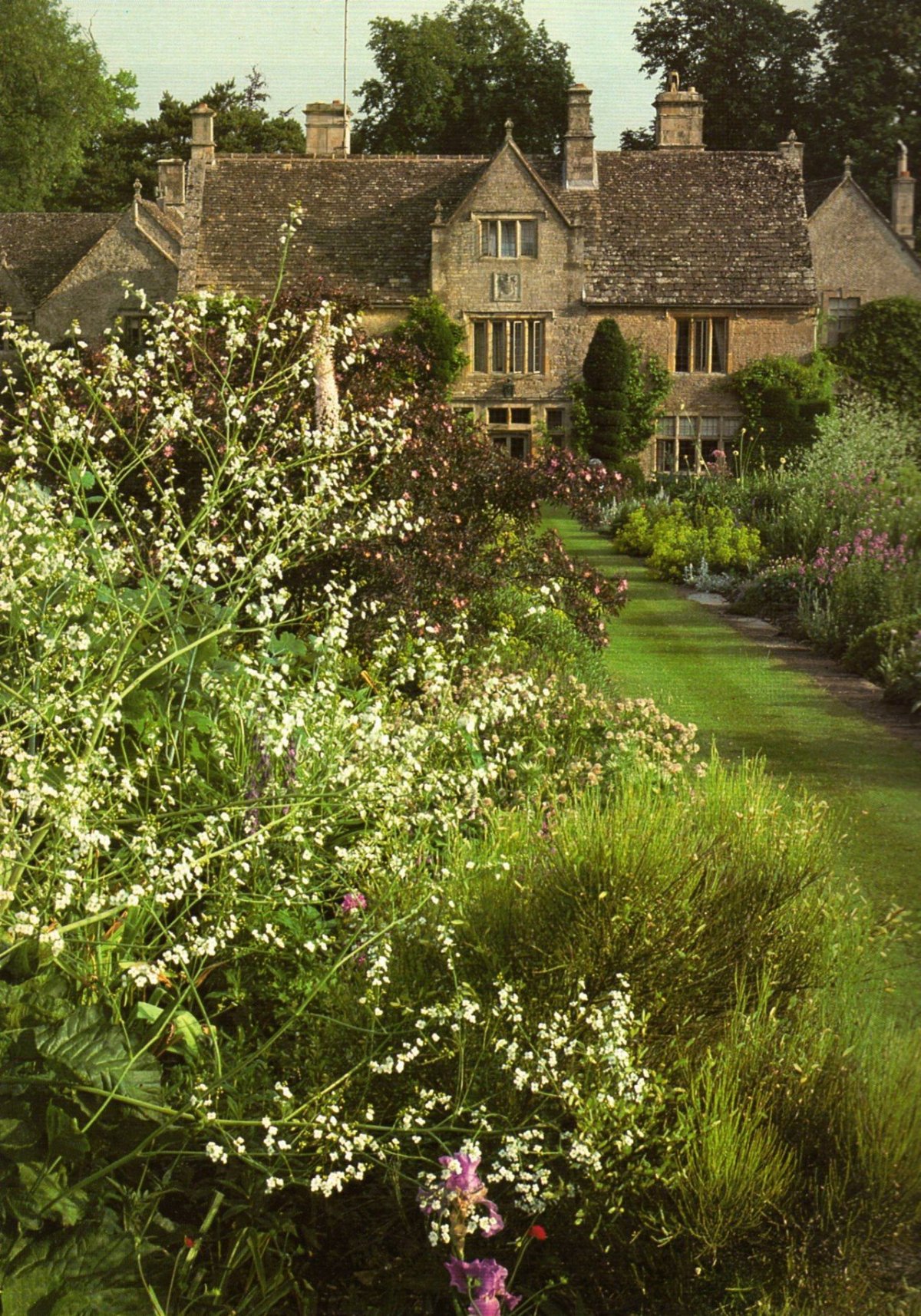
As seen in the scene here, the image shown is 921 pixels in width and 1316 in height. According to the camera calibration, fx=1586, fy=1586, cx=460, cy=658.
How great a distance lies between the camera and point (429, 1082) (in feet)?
13.2

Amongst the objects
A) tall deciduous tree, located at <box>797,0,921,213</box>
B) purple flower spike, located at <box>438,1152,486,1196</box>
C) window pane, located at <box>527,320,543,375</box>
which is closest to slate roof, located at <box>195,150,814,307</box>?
window pane, located at <box>527,320,543,375</box>

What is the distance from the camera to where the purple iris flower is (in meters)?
3.21

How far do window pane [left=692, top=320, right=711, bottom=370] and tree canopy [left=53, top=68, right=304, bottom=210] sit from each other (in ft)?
68.3

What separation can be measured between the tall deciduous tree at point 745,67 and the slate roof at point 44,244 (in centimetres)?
1737

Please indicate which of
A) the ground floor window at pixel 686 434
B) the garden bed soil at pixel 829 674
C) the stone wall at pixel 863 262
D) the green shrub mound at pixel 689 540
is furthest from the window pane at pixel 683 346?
the garden bed soil at pixel 829 674

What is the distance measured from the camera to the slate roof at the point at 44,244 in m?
42.9

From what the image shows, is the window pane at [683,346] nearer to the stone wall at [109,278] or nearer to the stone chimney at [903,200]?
the stone chimney at [903,200]

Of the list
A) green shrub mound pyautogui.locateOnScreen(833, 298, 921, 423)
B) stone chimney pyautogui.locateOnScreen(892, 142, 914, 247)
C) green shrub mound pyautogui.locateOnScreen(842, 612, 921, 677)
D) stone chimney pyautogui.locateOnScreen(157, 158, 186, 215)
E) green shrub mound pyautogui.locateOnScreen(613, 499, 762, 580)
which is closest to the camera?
green shrub mound pyautogui.locateOnScreen(842, 612, 921, 677)

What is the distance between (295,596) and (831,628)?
5.78 meters

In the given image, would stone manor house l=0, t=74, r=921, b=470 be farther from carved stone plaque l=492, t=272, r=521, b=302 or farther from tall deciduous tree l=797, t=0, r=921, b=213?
tall deciduous tree l=797, t=0, r=921, b=213

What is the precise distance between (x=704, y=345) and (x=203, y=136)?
12942 mm

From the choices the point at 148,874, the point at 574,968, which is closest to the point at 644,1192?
the point at 574,968

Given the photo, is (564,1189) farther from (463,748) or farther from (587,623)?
(587,623)

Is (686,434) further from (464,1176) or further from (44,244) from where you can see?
(464,1176)
